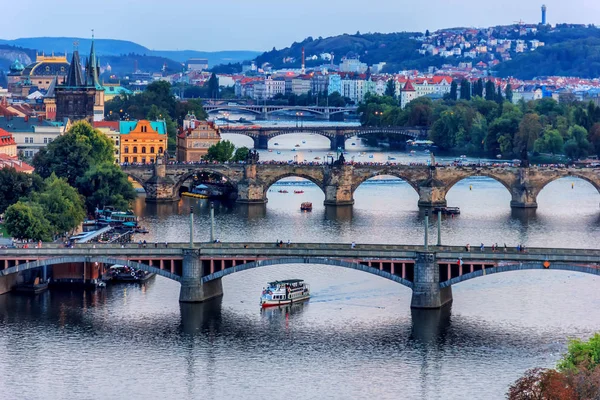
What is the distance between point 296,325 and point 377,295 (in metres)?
4.94

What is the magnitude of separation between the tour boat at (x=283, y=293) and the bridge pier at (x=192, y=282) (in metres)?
1.99

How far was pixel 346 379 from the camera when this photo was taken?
1686 inches

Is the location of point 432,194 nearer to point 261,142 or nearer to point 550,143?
point 550,143

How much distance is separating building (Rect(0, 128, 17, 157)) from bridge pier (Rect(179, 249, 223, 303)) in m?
33.0

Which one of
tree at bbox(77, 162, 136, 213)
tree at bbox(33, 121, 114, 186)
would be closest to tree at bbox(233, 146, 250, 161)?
tree at bbox(33, 121, 114, 186)

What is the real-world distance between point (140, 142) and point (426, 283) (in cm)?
4650

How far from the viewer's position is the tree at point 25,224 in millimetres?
57469

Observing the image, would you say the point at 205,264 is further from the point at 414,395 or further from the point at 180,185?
the point at 180,185

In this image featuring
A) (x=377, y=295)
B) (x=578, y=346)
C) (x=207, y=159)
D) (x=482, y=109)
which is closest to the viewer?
(x=578, y=346)

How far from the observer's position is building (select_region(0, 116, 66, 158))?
3521 inches

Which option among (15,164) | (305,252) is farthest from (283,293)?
(15,164)

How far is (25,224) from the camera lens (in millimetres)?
57594

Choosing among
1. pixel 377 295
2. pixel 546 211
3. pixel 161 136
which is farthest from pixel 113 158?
pixel 377 295

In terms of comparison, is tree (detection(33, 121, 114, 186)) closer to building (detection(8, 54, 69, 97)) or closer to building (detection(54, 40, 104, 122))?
building (detection(54, 40, 104, 122))
